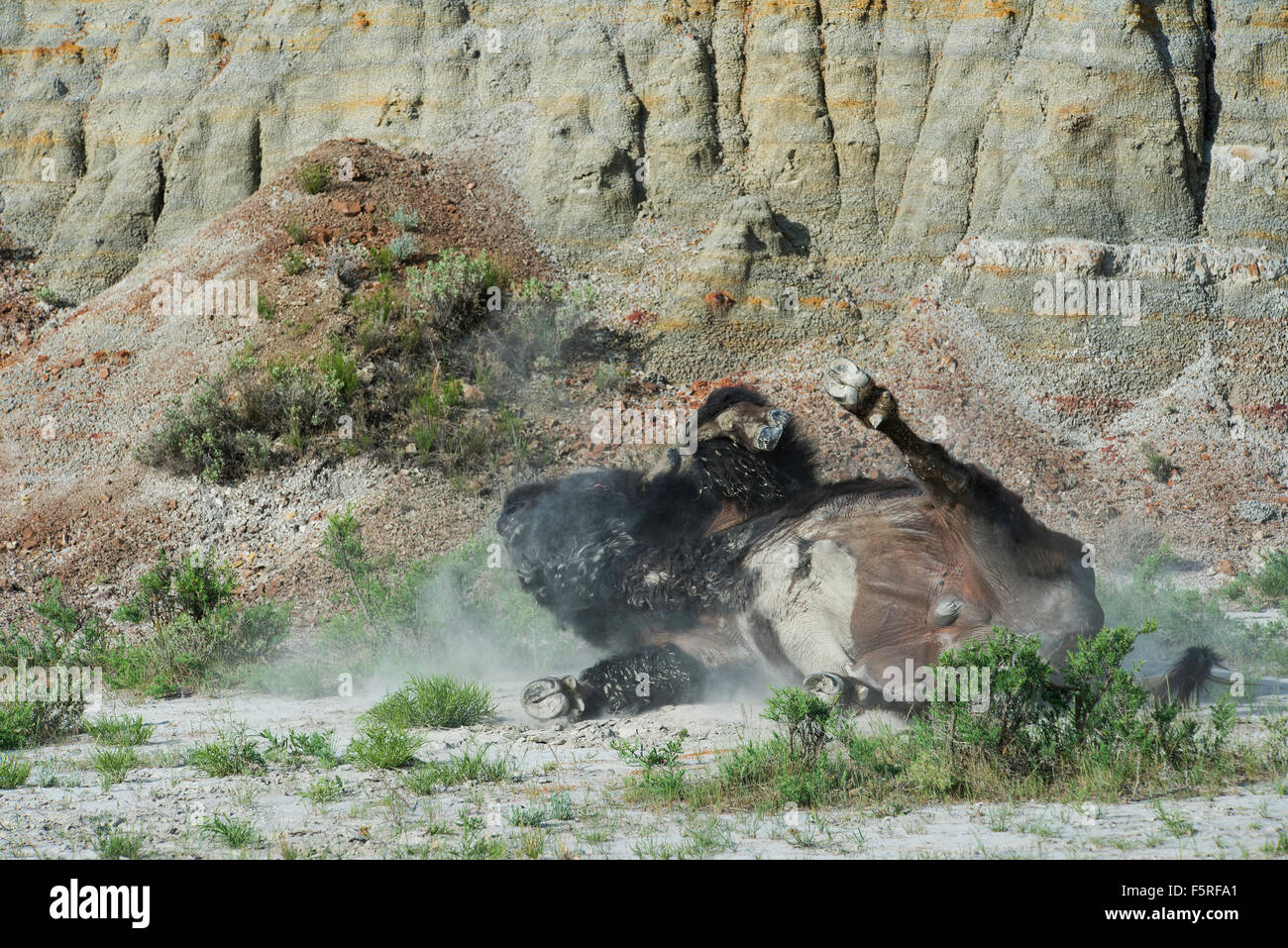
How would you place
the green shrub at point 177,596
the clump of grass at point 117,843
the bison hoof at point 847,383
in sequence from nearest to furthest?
the clump of grass at point 117,843
the bison hoof at point 847,383
the green shrub at point 177,596

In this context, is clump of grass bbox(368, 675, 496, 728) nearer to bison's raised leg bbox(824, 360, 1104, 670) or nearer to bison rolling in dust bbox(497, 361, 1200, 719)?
bison rolling in dust bbox(497, 361, 1200, 719)

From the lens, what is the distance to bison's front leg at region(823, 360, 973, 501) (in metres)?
4.65

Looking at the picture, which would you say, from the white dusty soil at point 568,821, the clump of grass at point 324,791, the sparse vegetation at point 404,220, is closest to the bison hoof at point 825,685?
the white dusty soil at point 568,821

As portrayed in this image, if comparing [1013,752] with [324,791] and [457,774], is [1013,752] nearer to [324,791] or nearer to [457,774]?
[457,774]

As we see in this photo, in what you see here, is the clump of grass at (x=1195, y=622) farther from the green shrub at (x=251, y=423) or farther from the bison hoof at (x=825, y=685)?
the green shrub at (x=251, y=423)

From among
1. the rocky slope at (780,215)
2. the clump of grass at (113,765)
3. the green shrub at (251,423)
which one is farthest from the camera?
the rocky slope at (780,215)

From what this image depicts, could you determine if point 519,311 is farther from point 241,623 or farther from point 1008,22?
point 1008,22

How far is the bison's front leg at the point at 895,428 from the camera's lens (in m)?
4.65

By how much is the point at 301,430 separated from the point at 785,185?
7802 millimetres

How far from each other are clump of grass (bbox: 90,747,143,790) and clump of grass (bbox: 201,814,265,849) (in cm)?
107

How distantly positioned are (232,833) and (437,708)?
84.6 inches

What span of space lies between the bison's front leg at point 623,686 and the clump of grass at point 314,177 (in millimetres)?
11320

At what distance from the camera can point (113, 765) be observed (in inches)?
191

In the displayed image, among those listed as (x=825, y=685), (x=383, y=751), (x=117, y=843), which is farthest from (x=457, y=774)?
(x=825, y=685)
